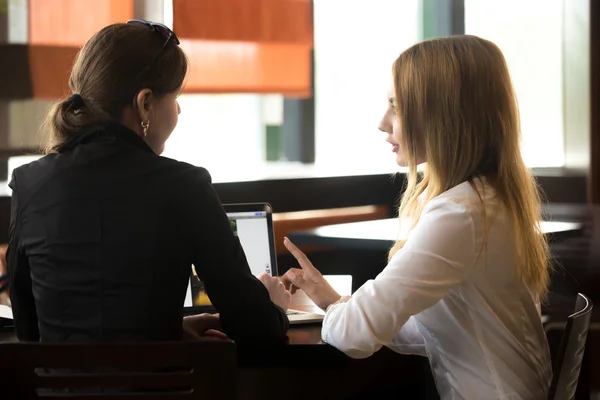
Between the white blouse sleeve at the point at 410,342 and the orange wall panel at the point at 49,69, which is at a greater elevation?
the orange wall panel at the point at 49,69

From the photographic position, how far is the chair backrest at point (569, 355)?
4.88 ft

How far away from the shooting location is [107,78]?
148cm

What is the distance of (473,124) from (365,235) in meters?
1.73

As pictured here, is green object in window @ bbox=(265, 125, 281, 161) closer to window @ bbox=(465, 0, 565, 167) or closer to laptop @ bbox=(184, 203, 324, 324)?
window @ bbox=(465, 0, 565, 167)

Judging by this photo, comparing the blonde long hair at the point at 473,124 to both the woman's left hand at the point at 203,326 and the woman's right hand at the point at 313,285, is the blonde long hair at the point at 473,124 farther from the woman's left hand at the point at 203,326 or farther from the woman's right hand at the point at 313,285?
the woman's left hand at the point at 203,326

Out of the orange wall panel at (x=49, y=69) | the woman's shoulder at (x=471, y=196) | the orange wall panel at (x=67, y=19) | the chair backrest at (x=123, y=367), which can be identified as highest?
the orange wall panel at (x=67, y=19)

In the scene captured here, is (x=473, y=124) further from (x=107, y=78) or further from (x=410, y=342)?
(x=107, y=78)

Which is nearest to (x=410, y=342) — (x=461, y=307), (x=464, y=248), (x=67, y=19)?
(x=461, y=307)

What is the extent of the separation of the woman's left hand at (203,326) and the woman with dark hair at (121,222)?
0.43ft

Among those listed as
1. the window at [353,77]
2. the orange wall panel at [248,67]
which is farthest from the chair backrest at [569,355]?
the window at [353,77]

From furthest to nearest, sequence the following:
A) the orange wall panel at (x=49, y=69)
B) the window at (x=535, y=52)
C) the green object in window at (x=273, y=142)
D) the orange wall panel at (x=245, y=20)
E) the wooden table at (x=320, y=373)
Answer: the window at (x=535, y=52) → the green object in window at (x=273, y=142) → the orange wall panel at (x=245, y=20) → the orange wall panel at (x=49, y=69) → the wooden table at (x=320, y=373)

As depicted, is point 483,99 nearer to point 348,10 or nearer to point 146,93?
point 146,93

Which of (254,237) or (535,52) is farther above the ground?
(535,52)

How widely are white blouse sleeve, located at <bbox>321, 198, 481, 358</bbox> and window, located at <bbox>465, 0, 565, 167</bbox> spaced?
3570mm
